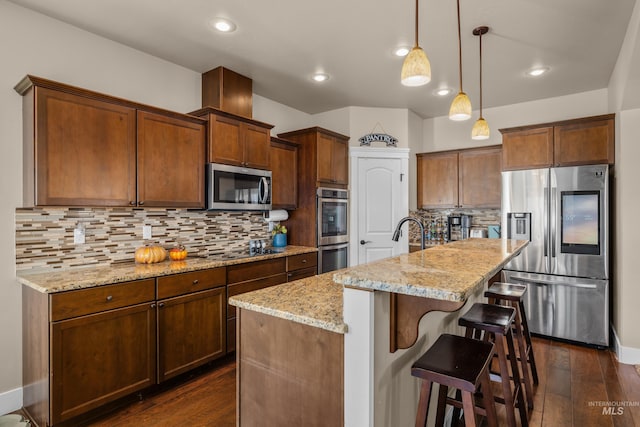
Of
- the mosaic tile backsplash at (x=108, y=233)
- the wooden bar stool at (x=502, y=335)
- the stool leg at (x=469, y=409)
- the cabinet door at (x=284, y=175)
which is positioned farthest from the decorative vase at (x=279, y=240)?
the stool leg at (x=469, y=409)

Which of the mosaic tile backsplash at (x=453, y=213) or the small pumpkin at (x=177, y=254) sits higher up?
the mosaic tile backsplash at (x=453, y=213)

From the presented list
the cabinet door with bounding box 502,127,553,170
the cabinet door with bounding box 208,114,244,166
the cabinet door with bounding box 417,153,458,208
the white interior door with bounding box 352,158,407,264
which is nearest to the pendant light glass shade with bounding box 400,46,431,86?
the cabinet door with bounding box 208,114,244,166

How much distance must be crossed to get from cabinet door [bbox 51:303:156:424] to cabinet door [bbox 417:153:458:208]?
3.90 m

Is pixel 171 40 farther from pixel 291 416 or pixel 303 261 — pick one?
pixel 291 416

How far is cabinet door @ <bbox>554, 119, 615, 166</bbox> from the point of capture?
3447 millimetres

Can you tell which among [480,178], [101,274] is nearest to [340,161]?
[480,178]

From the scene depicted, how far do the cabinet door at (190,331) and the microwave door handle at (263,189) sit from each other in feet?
3.47

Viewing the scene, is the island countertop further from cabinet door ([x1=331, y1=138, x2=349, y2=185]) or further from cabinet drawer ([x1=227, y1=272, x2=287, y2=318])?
cabinet door ([x1=331, y1=138, x2=349, y2=185])

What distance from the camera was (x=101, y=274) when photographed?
2.39m

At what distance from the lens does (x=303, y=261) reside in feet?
12.7

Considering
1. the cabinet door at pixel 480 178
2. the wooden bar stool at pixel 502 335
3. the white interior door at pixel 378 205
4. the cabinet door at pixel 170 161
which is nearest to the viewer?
the wooden bar stool at pixel 502 335

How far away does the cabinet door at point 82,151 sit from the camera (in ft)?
7.19

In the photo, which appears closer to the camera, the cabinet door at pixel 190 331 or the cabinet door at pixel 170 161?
the cabinet door at pixel 190 331
